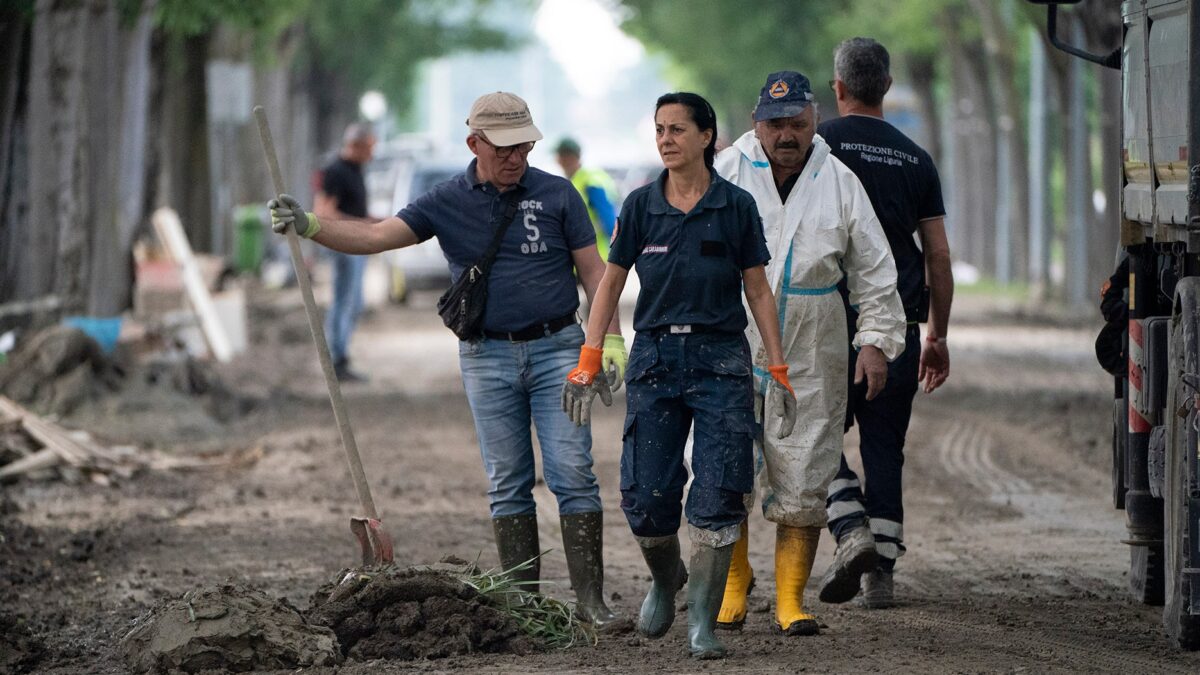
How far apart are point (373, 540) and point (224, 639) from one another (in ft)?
3.23

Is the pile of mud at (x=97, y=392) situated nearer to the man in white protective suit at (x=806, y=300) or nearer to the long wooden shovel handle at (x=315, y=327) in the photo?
the long wooden shovel handle at (x=315, y=327)

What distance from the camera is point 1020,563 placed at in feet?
29.2

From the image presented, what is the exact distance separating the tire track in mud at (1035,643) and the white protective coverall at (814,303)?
59 cm

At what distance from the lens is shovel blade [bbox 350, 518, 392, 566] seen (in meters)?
7.22

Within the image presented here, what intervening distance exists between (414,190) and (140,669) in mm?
22209

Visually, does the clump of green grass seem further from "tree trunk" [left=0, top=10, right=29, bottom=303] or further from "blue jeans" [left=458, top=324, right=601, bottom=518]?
"tree trunk" [left=0, top=10, right=29, bottom=303]

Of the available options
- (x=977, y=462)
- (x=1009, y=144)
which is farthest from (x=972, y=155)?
(x=977, y=462)

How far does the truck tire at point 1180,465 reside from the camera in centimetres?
652

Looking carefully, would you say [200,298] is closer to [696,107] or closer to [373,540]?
[373,540]

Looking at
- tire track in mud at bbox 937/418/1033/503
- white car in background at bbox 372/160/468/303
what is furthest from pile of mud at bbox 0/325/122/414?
white car in background at bbox 372/160/468/303

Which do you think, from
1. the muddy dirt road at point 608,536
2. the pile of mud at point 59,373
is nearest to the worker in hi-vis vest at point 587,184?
the muddy dirt road at point 608,536

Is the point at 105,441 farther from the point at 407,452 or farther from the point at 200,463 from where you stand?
the point at 407,452

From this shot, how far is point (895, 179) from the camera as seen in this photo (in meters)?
7.74

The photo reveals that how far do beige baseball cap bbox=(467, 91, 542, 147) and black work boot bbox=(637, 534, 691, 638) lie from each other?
1495mm
